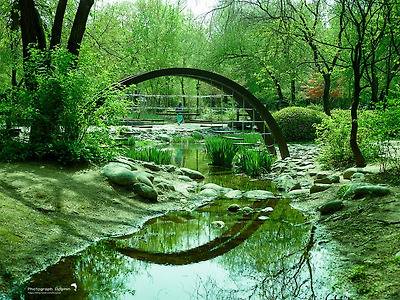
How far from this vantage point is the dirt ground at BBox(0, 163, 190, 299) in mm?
4699

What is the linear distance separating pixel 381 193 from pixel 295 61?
16.8m

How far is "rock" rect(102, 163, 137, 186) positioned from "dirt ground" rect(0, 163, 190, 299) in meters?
0.12

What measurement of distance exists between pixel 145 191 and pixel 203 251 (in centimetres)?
231

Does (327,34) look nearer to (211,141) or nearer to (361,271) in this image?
(211,141)

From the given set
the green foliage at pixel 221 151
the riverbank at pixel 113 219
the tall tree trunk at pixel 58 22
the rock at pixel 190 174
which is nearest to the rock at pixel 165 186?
the riverbank at pixel 113 219

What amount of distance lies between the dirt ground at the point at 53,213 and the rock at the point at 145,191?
15cm

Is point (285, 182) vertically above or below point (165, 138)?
below

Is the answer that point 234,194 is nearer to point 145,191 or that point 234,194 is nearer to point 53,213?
point 145,191

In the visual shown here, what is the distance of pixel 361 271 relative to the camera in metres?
4.39

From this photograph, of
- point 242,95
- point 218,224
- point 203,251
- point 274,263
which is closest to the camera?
point 274,263

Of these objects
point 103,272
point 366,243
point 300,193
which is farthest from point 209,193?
point 103,272

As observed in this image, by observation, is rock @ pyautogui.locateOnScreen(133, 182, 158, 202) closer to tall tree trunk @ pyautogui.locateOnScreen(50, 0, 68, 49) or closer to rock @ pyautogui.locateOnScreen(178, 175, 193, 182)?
rock @ pyautogui.locateOnScreen(178, 175, 193, 182)

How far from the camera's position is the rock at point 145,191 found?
25.3ft

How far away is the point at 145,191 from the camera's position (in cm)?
772
